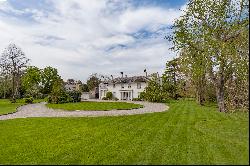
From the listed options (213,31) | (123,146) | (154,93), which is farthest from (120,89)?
(123,146)

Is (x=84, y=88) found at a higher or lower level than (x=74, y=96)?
higher

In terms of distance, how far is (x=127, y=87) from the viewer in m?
84.8

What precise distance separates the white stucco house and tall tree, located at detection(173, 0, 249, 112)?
4927 cm

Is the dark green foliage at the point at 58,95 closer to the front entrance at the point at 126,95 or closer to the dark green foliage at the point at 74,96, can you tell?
the dark green foliage at the point at 74,96

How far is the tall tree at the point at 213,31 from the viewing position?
2505 cm

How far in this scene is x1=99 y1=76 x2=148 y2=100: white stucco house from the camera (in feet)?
266

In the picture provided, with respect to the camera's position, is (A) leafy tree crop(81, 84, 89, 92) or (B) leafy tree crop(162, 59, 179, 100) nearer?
(B) leafy tree crop(162, 59, 179, 100)

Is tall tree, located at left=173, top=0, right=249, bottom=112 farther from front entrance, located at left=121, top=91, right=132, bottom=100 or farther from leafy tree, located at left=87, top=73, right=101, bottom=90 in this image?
leafy tree, located at left=87, top=73, right=101, bottom=90

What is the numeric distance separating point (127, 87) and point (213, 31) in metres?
58.7

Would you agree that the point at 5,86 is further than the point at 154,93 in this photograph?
Yes

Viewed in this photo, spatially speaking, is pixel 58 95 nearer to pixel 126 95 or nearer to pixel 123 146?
pixel 126 95

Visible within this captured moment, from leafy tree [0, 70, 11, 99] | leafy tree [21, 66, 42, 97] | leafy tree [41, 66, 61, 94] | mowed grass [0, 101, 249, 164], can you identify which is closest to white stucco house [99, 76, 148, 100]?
leafy tree [41, 66, 61, 94]

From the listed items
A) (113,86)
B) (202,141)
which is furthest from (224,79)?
(113,86)

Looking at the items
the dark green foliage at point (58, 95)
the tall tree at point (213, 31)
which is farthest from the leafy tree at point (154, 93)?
the tall tree at point (213, 31)
